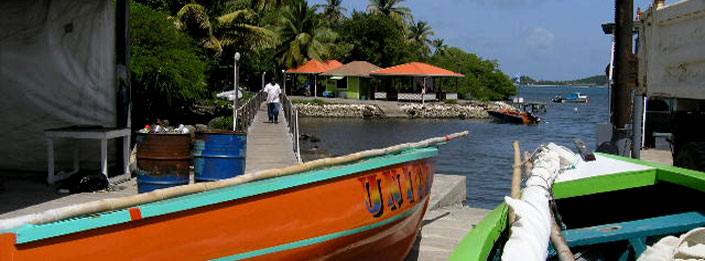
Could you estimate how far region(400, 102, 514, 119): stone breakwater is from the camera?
202 ft

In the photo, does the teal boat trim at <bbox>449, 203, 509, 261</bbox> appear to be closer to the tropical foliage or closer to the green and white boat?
the green and white boat

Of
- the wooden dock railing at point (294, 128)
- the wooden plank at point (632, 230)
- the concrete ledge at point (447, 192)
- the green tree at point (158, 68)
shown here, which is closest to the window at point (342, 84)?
the green tree at point (158, 68)

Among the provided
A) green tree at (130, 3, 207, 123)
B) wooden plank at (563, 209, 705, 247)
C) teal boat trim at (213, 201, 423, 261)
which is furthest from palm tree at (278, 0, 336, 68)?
wooden plank at (563, 209, 705, 247)

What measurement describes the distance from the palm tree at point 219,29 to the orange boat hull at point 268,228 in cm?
2926

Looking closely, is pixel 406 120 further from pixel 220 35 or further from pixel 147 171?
pixel 147 171

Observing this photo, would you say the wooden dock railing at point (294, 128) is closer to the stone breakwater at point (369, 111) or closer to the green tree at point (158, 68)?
the green tree at point (158, 68)

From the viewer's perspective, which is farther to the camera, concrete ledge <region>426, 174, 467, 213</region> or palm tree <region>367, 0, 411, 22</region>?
palm tree <region>367, 0, 411, 22</region>

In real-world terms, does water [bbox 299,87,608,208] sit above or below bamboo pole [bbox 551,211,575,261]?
below

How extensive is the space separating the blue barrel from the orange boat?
7.35ft

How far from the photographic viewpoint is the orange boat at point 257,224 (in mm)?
3605

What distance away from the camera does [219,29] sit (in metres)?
37.4

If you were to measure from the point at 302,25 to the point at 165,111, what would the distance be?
3866 cm

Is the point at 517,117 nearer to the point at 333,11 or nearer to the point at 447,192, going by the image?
the point at 333,11

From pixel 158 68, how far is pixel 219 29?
1190 centimetres
